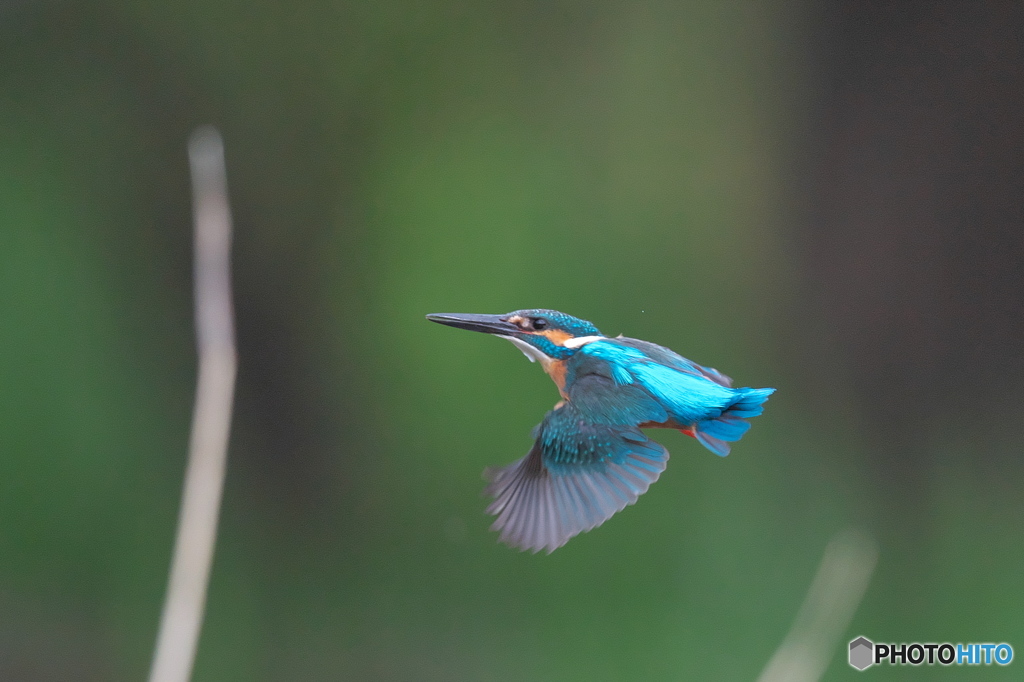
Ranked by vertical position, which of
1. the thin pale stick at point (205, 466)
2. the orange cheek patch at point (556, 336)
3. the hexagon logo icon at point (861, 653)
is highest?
the orange cheek patch at point (556, 336)

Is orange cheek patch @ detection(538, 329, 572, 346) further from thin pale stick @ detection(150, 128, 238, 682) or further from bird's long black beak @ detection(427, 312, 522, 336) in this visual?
thin pale stick @ detection(150, 128, 238, 682)

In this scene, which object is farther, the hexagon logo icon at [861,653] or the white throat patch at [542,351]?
the hexagon logo icon at [861,653]

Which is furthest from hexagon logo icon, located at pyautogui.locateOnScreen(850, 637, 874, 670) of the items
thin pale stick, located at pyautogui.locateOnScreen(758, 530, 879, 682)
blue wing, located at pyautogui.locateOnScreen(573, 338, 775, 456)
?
blue wing, located at pyautogui.locateOnScreen(573, 338, 775, 456)

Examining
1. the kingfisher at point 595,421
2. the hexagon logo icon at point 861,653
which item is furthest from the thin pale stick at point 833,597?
the kingfisher at point 595,421

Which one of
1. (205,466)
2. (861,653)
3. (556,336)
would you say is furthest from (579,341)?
(861,653)

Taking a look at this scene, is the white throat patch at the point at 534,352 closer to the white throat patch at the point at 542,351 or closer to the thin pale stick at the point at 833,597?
the white throat patch at the point at 542,351
